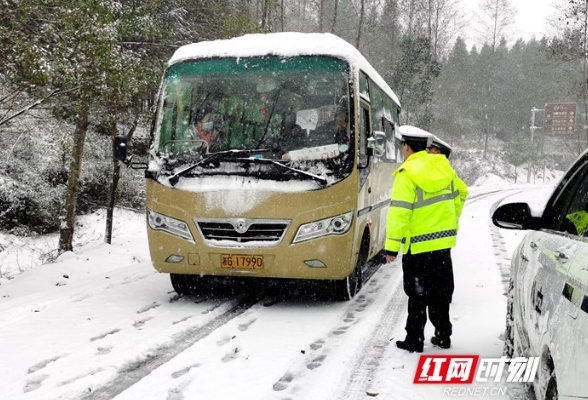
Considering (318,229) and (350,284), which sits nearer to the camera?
(318,229)

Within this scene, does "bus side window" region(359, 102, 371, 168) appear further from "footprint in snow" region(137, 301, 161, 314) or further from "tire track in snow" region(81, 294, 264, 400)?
"footprint in snow" region(137, 301, 161, 314)

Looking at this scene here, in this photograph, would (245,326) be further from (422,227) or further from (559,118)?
(559,118)

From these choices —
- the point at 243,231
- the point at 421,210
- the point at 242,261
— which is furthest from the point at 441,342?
the point at 243,231

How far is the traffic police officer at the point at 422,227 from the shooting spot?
4.81 metres

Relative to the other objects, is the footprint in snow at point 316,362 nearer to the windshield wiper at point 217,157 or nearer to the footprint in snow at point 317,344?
the footprint in snow at point 317,344

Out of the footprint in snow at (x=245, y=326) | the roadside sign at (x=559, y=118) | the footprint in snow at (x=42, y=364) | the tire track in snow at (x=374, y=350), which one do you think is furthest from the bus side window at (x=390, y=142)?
the roadside sign at (x=559, y=118)

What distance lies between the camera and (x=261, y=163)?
6.57 metres

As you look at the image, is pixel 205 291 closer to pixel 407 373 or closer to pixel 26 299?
pixel 26 299

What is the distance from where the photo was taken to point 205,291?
764 centimetres

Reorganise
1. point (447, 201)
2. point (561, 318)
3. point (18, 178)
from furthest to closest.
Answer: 1. point (18, 178)
2. point (447, 201)
3. point (561, 318)

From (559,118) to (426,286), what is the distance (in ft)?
190

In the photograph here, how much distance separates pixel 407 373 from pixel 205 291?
3.75m

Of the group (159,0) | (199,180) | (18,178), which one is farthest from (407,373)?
(18,178)

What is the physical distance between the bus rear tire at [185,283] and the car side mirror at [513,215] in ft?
14.3
